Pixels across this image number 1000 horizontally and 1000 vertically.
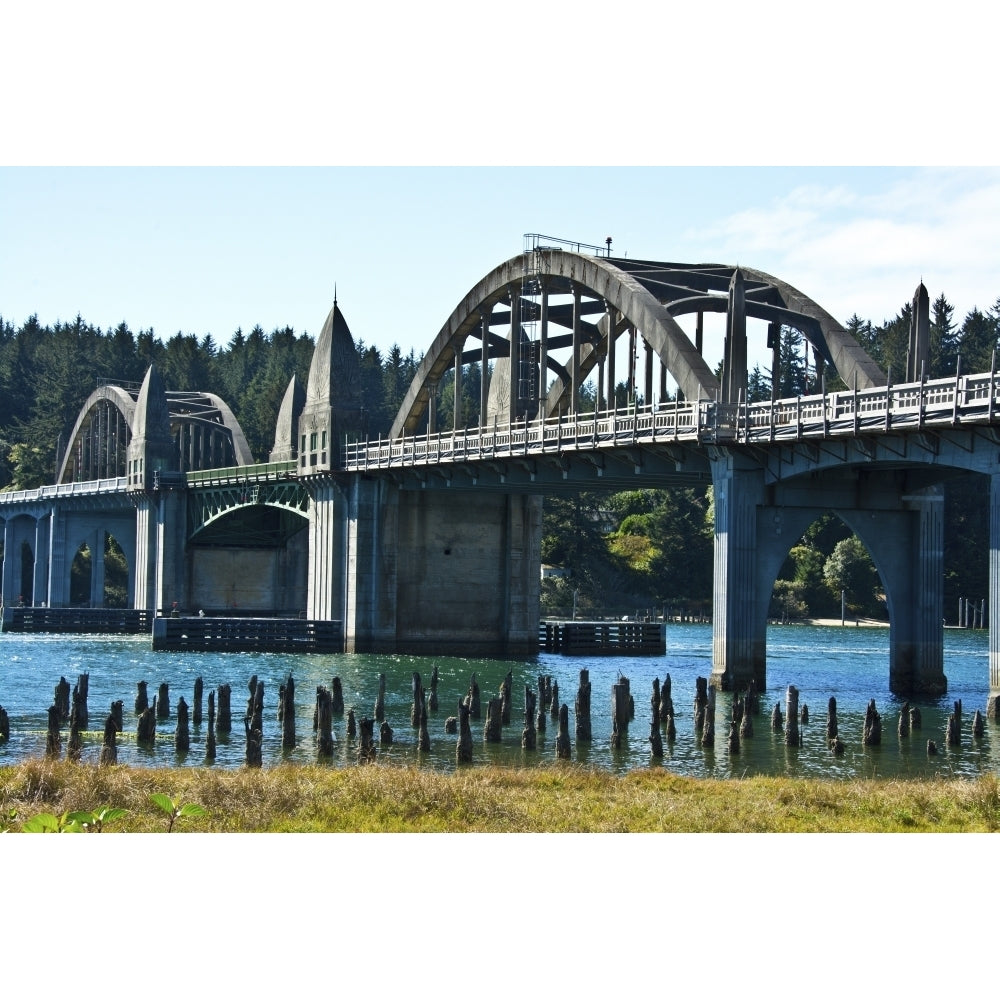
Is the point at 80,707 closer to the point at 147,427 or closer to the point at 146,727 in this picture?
the point at 146,727

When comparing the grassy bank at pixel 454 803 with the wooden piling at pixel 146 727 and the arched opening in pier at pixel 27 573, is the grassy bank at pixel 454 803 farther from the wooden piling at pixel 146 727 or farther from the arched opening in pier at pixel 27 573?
the arched opening in pier at pixel 27 573

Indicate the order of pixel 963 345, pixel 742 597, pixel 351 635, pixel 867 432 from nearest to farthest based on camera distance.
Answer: pixel 867 432 < pixel 742 597 < pixel 351 635 < pixel 963 345

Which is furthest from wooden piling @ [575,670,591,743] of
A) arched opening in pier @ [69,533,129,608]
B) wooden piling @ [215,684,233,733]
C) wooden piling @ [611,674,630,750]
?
arched opening in pier @ [69,533,129,608]

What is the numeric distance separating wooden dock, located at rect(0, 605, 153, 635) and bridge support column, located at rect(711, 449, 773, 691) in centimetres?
6294

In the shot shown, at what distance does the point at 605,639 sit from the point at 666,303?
98.6ft

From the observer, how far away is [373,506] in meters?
91.0

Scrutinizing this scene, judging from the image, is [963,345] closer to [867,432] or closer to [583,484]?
[583,484]

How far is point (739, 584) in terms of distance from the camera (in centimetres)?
6047

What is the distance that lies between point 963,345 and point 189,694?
381 feet

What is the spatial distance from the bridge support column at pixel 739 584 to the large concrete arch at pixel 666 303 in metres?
4.30

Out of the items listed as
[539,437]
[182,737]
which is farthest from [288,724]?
[539,437]

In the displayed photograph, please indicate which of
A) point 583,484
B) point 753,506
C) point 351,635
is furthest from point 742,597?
point 351,635

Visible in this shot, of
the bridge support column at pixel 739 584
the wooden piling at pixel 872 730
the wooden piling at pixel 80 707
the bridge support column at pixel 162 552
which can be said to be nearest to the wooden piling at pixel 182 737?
the wooden piling at pixel 80 707

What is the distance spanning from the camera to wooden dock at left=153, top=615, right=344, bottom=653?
295 feet
